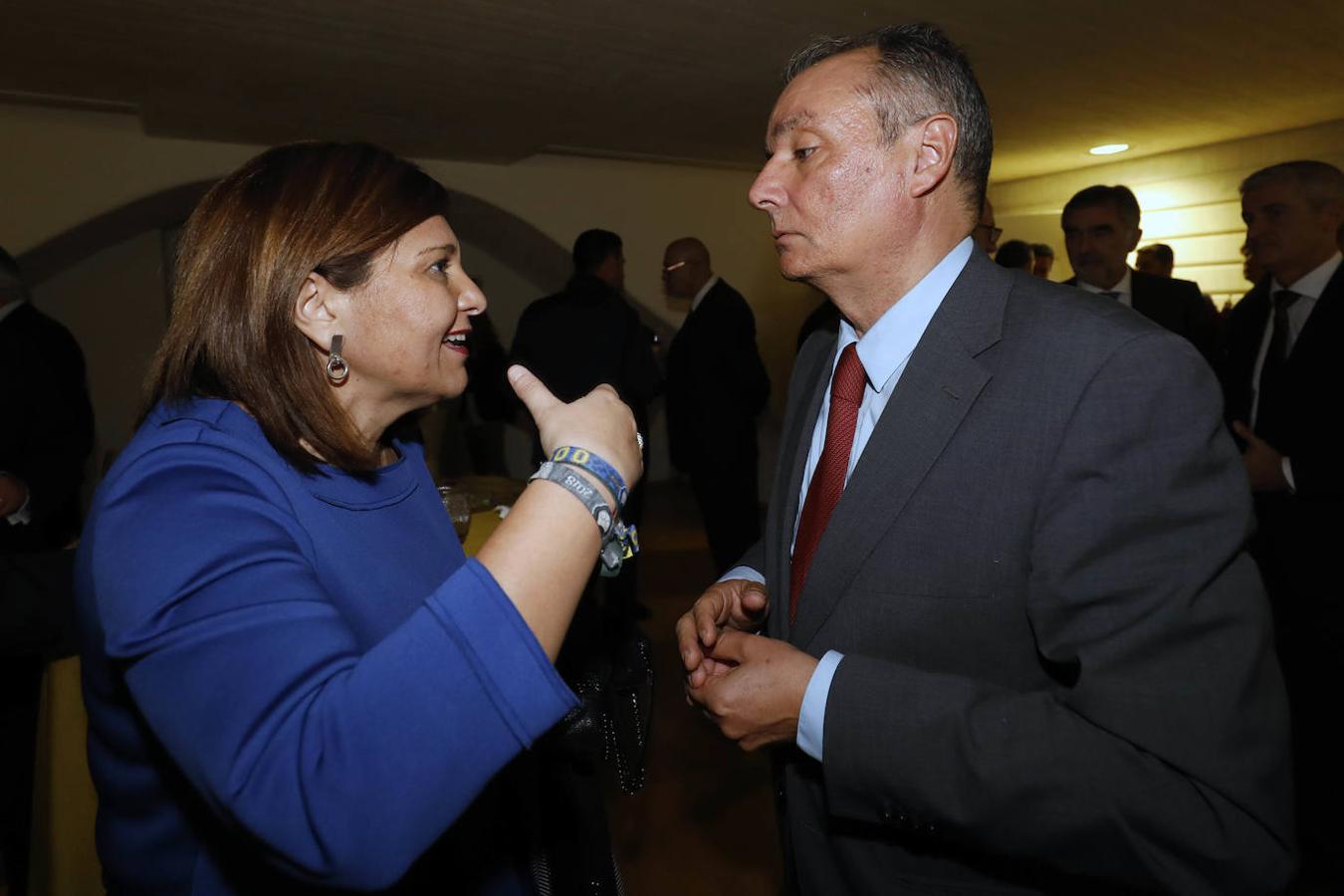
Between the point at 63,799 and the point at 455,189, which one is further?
the point at 455,189

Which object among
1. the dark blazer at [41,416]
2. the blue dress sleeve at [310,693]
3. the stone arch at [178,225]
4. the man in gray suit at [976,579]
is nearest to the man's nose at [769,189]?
the man in gray suit at [976,579]

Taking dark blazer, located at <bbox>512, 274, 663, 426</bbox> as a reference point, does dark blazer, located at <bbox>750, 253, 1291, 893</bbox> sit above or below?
above

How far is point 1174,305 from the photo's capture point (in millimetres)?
3809

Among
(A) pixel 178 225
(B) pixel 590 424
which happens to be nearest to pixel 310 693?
(B) pixel 590 424

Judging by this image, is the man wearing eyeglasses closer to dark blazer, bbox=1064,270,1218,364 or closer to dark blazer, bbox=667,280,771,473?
dark blazer, bbox=667,280,771,473

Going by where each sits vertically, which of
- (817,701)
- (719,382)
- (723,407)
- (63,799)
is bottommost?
(63,799)

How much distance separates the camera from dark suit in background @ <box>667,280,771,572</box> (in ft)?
17.2

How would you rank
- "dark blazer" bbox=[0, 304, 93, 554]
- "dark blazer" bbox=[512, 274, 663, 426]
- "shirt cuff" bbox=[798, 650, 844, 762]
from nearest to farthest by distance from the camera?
"shirt cuff" bbox=[798, 650, 844, 762] < "dark blazer" bbox=[0, 304, 93, 554] < "dark blazer" bbox=[512, 274, 663, 426]

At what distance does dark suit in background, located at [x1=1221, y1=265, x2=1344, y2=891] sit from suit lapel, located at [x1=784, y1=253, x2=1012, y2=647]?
7.90ft

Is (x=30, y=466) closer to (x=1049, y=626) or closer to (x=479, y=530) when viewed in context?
(x=479, y=530)

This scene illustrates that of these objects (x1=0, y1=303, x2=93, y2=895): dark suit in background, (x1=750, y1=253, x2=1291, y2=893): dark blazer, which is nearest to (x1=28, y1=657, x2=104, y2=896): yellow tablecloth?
(x1=0, y1=303, x2=93, y2=895): dark suit in background

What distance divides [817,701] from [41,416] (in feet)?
10.8

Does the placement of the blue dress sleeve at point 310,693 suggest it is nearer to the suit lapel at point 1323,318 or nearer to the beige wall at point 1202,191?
the suit lapel at point 1323,318

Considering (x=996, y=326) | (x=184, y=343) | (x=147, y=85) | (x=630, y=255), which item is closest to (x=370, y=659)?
(x=184, y=343)
